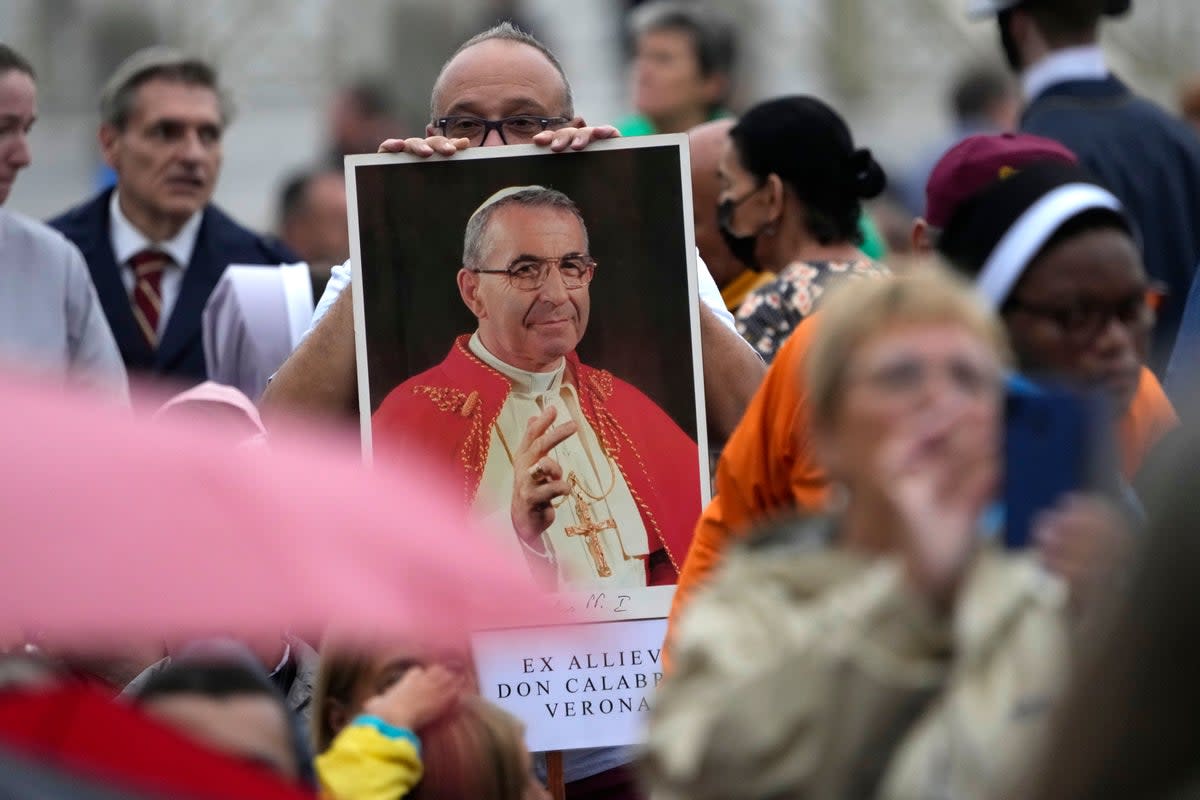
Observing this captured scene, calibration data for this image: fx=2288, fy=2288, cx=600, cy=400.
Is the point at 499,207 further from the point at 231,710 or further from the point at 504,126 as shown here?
the point at 231,710

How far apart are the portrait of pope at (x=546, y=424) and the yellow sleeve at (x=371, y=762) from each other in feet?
1.37

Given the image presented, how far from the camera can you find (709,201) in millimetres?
5988

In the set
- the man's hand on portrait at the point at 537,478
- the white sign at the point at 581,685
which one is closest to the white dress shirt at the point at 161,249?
the man's hand on portrait at the point at 537,478

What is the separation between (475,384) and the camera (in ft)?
13.4

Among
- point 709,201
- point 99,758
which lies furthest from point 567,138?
point 99,758

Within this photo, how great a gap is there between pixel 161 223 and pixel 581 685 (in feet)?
11.8

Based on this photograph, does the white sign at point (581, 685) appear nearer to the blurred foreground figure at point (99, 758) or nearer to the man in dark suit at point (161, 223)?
the blurred foreground figure at point (99, 758)

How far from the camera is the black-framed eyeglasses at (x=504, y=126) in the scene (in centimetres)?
440

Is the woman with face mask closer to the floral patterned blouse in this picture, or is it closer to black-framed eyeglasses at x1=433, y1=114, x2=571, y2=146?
the floral patterned blouse

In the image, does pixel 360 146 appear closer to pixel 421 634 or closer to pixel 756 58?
pixel 756 58

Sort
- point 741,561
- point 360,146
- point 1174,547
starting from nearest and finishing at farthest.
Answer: point 1174,547, point 741,561, point 360,146

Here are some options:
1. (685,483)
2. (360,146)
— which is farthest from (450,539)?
(360,146)

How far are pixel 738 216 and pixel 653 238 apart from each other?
4.43ft

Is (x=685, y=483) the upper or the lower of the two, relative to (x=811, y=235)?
lower
